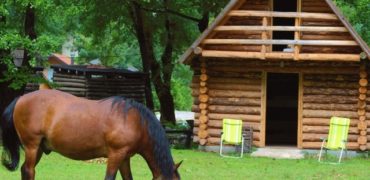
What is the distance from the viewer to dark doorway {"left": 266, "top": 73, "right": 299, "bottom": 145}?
23.7 meters

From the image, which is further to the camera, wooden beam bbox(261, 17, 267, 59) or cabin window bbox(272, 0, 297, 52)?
cabin window bbox(272, 0, 297, 52)

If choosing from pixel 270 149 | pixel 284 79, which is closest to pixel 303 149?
pixel 270 149

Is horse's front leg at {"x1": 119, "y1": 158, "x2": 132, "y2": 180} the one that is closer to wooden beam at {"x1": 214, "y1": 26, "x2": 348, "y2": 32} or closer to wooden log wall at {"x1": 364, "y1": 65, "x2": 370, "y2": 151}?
wooden beam at {"x1": 214, "y1": 26, "x2": 348, "y2": 32}

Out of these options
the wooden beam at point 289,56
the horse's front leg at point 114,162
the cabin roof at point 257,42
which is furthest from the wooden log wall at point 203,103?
the horse's front leg at point 114,162

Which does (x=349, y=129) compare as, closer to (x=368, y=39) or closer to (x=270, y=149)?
(x=270, y=149)

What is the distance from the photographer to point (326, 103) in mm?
20656

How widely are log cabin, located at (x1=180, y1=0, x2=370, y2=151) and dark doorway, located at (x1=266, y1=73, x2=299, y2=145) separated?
2.62 m

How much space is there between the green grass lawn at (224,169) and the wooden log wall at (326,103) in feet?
4.61

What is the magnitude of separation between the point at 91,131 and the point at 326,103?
40.3 feet

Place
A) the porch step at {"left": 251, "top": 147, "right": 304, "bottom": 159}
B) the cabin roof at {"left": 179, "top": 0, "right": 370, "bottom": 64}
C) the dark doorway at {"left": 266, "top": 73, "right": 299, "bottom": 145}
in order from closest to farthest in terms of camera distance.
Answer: the cabin roof at {"left": 179, "top": 0, "right": 370, "bottom": 64}, the porch step at {"left": 251, "top": 147, "right": 304, "bottom": 159}, the dark doorway at {"left": 266, "top": 73, "right": 299, "bottom": 145}

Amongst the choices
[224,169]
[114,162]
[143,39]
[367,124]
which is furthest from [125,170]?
[143,39]

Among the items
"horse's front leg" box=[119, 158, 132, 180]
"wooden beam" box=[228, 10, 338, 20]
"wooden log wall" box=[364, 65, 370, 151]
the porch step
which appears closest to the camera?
"horse's front leg" box=[119, 158, 132, 180]

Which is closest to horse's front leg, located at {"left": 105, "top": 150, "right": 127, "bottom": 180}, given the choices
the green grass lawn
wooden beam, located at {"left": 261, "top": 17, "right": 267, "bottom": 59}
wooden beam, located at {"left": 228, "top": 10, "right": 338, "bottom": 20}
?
the green grass lawn

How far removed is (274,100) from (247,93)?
3135 millimetres
